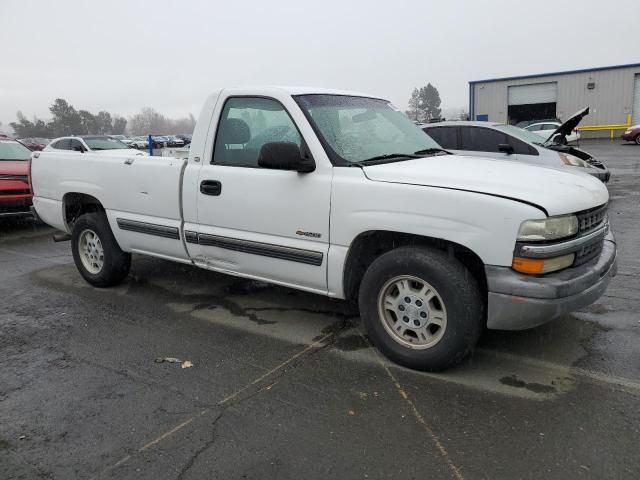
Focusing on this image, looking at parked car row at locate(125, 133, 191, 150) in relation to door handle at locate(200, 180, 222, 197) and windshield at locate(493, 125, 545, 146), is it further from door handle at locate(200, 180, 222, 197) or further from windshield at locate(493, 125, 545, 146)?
windshield at locate(493, 125, 545, 146)

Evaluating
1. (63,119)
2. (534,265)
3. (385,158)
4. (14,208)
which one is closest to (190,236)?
(385,158)

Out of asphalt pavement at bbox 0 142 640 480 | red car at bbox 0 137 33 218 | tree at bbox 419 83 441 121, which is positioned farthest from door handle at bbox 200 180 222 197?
tree at bbox 419 83 441 121

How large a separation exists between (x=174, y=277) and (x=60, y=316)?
4.68 ft

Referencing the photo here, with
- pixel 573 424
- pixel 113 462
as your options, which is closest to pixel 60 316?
pixel 113 462

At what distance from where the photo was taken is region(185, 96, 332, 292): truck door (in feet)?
12.6

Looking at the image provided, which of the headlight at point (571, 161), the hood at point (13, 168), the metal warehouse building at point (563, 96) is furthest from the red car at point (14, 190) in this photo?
the metal warehouse building at point (563, 96)

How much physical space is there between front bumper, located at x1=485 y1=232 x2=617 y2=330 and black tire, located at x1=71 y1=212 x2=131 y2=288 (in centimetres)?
389

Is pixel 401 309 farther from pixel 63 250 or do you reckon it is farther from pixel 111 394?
pixel 63 250

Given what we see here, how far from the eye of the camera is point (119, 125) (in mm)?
96875

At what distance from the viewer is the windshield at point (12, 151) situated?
10089 millimetres

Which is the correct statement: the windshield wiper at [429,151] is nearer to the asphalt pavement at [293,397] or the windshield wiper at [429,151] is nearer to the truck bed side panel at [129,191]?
the asphalt pavement at [293,397]

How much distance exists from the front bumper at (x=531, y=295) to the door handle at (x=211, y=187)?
88.8 inches

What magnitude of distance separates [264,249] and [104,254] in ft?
7.51

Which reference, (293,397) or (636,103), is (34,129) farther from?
(293,397)
